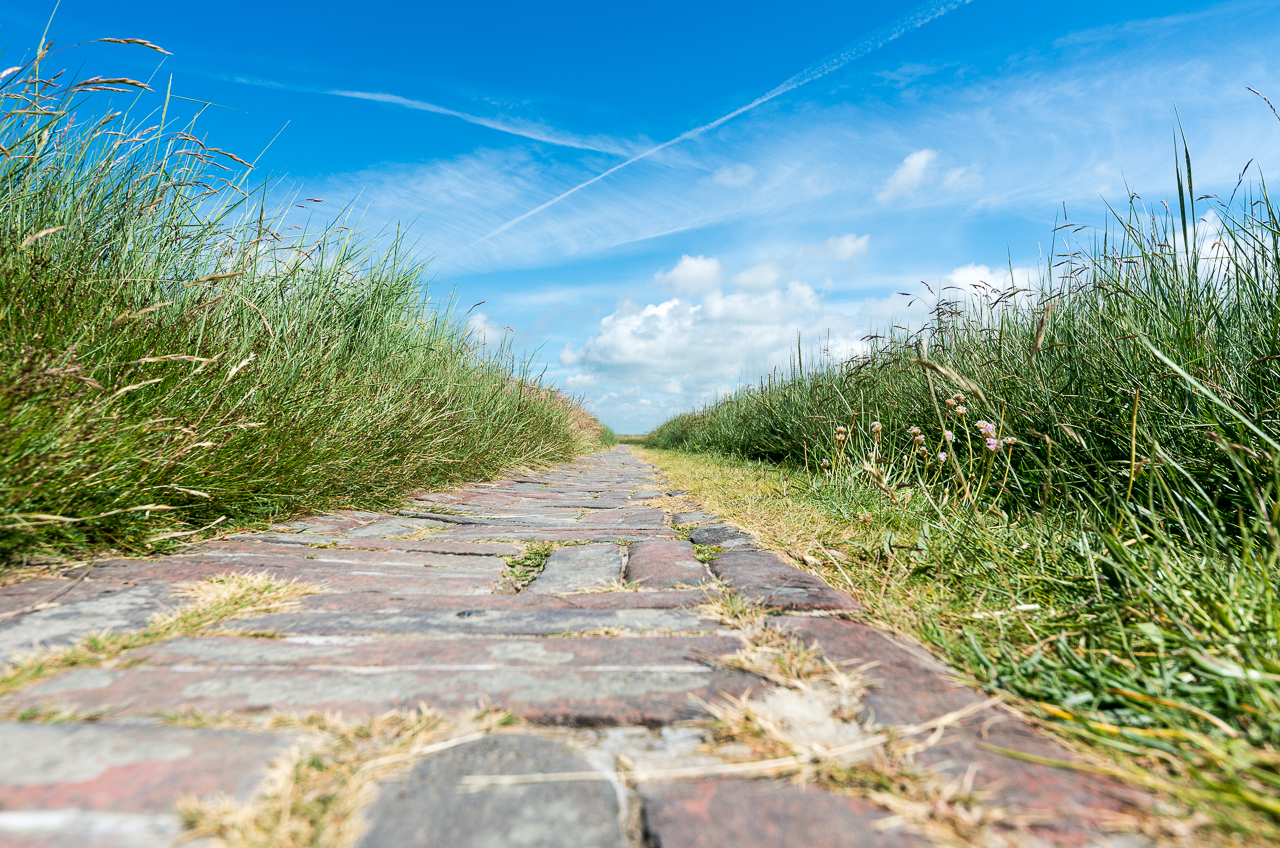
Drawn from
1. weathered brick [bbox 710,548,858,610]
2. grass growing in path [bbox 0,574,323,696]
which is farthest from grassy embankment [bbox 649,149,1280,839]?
grass growing in path [bbox 0,574,323,696]

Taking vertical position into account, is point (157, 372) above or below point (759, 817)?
above

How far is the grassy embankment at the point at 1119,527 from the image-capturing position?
3.19 feet

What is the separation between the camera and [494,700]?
1.08m

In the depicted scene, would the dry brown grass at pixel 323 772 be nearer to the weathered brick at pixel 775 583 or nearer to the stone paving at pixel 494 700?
the stone paving at pixel 494 700

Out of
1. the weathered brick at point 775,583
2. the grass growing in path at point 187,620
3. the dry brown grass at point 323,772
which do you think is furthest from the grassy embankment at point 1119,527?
the grass growing in path at point 187,620

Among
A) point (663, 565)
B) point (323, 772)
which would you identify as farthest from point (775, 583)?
point (323, 772)

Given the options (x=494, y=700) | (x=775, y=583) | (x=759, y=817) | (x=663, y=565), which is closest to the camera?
(x=759, y=817)

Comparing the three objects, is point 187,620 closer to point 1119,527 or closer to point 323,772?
point 323,772

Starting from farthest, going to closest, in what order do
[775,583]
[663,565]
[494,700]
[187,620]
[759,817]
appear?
[663,565]
[775,583]
[187,620]
[494,700]
[759,817]

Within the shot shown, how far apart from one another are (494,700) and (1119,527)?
1.66 metres

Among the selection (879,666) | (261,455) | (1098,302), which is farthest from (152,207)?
(1098,302)

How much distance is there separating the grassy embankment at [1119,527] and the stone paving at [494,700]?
16cm

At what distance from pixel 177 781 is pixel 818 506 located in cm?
266

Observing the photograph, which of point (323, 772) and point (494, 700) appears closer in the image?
point (323, 772)
